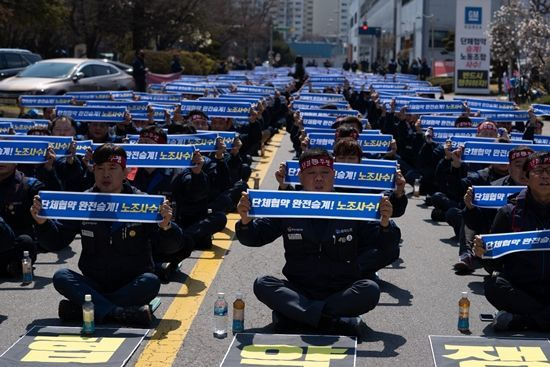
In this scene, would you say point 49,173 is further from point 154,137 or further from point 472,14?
point 472,14

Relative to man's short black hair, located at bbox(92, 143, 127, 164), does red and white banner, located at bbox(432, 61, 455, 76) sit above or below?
below

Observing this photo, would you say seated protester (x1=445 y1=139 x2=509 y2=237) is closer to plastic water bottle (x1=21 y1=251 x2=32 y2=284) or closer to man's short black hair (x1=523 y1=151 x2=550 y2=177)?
man's short black hair (x1=523 y1=151 x2=550 y2=177)

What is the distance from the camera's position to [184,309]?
8094 mm

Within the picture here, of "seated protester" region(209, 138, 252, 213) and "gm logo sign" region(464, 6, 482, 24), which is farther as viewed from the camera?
"gm logo sign" region(464, 6, 482, 24)

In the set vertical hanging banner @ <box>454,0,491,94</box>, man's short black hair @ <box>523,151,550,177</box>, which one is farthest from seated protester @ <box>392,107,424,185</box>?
vertical hanging banner @ <box>454,0,491,94</box>

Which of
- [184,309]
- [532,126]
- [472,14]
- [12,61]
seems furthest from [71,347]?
[472,14]

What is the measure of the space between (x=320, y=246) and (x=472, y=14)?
129ft

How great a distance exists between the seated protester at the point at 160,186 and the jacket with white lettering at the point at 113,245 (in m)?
1.24

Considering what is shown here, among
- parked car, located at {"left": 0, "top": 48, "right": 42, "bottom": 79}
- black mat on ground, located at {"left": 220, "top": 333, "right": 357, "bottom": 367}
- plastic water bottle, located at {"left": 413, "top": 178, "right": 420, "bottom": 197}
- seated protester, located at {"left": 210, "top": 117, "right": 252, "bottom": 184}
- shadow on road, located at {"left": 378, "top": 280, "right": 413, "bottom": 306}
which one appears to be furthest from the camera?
parked car, located at {"left": 0, "top": 48, "right": 42, "bottom": 79}

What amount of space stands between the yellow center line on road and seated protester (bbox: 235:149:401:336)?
71cm

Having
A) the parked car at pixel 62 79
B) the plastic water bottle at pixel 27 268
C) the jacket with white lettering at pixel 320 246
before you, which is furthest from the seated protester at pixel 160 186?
the parked car at pixel 62 79

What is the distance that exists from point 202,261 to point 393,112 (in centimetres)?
763

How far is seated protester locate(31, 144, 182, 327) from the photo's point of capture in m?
7.47

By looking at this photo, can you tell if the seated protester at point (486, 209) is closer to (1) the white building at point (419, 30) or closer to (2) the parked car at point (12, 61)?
(2) the parked car at point (12, 61)
